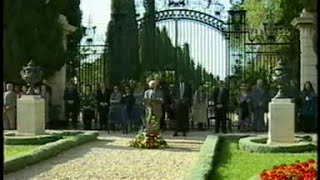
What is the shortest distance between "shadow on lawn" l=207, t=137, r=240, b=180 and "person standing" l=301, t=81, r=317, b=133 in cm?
320

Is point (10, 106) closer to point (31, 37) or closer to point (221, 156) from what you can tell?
point (31, 37)

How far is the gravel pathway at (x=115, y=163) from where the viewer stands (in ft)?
27.9

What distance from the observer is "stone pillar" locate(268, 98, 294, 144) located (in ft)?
37.9

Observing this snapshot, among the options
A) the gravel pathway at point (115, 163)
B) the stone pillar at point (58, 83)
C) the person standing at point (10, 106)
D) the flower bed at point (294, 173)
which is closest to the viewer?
the flower bed at point (294, 173)

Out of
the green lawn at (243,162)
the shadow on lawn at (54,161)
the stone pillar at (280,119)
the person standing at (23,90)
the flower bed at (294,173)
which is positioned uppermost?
the person standing at (23,90)

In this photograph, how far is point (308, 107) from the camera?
15977 millimetres

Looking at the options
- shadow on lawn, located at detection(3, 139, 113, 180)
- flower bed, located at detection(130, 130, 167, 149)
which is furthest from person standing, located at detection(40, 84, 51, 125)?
flower bed, located at detection(130, 130, 167, 149)

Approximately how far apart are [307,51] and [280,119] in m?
6.30

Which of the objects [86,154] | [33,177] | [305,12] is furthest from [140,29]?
[33,177]

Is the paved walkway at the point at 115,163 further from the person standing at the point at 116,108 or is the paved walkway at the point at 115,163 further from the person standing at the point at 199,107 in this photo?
the person standing at the point at 199,107

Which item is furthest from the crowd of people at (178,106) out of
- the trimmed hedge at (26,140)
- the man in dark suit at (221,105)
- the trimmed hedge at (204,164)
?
the trimmed hedge at (204,164)

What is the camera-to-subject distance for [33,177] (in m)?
8.32

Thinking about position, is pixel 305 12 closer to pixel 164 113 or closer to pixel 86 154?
pixel 164 113

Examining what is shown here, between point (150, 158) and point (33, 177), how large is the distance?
2790 mm
